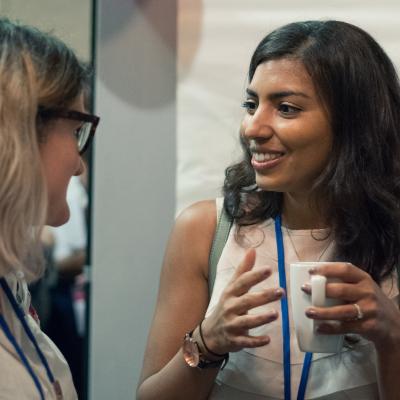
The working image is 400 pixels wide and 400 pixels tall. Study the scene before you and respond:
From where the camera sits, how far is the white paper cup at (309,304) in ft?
4.92

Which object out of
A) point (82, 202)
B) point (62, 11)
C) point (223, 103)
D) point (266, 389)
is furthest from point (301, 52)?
point (82, 202)

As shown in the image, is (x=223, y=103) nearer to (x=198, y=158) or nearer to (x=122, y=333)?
(x=198, y=158)

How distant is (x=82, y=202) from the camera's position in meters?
4.70

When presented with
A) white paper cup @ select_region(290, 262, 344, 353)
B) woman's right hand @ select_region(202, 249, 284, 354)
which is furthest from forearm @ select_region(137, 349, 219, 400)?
white paper cup @ select_region(290, 262, 344, 353)

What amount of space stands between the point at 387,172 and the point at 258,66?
1.42 feet

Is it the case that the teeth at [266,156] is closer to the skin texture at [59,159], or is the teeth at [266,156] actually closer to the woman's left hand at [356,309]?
the woman's left hand at [356,309]

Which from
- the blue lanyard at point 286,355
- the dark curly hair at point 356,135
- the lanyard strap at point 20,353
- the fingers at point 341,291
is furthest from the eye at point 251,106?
the lanyard strap at point 20,353

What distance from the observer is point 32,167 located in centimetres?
130

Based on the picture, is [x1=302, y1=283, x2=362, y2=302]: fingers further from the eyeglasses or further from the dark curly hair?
the eyeglasses

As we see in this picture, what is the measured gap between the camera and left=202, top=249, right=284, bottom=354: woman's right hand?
1531 mm

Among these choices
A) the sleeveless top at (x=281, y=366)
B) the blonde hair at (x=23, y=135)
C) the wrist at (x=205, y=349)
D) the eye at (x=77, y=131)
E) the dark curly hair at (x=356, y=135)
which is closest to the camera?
the blonde hair at (x=23, y=135)

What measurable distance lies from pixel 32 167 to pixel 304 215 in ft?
2.87

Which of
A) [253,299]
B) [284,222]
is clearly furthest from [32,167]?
[284,222]

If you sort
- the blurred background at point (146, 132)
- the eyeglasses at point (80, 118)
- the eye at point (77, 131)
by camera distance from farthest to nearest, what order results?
the blurred background at point (146, 132)
the eye at point (77, 131)
the eyeglasses at point (80, 118)
